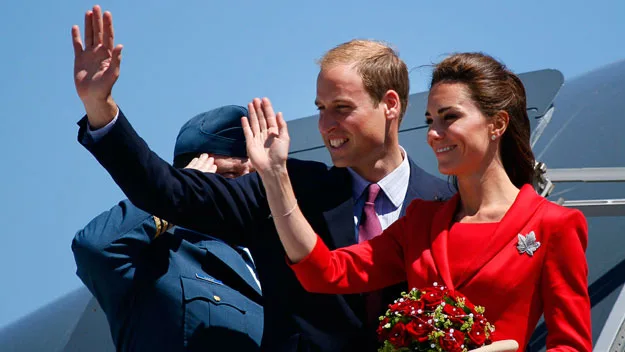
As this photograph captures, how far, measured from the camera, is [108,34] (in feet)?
12.5

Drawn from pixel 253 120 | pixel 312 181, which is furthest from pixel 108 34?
pixel 312 181

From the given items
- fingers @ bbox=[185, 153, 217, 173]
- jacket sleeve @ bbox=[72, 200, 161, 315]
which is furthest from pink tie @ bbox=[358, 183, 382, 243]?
jacket sleeve @ bbox=[72, 200, 161, 315]

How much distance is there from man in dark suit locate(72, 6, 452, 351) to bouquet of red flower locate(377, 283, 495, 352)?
57 centimetres

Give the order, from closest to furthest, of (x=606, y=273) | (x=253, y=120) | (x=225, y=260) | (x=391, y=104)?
(x=253, y=120)
(x=391, y=104)
(x=225, y=260)
(x=606, y=273)

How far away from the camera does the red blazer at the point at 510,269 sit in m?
3.49

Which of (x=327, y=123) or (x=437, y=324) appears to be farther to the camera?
(x=327, y=123)

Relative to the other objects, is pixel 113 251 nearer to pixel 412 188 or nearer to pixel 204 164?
pixel 204 164

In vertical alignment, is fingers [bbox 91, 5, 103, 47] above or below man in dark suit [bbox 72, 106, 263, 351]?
Result: above

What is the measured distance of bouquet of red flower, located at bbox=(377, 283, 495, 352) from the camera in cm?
338

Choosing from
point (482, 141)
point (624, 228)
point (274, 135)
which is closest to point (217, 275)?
point (274, 135)

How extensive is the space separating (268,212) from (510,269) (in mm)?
1049

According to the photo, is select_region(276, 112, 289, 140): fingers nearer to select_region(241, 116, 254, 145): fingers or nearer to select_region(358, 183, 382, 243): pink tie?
select_region(241, 116, 254, 145): fingers

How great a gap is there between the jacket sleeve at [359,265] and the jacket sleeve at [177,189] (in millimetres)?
495

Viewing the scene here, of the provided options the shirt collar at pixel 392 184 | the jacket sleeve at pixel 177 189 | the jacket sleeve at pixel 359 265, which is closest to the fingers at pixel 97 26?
the jacket sleeve at pixel 177 189
